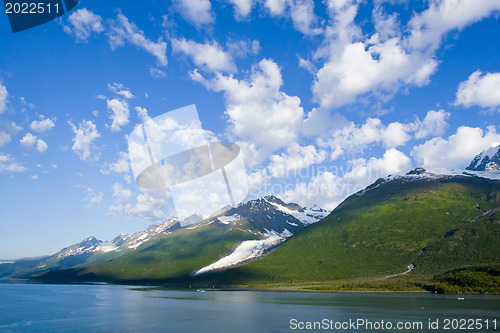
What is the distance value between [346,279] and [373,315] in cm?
12215

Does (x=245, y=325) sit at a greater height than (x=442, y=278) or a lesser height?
greater

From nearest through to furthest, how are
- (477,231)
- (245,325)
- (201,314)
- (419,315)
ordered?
(245,325), (419,315), (201,314), (477,231)

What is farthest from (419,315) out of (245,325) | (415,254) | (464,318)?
(415,254)

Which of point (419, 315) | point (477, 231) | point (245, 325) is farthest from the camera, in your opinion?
point (477, 231)

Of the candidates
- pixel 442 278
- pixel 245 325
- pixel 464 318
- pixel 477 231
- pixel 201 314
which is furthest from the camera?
pixel 477 231

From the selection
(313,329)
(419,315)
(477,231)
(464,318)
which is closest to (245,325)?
(313,329)

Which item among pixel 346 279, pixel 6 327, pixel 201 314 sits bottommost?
pixel 346 279

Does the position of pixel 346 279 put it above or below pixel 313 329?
below

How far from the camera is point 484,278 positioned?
424ft

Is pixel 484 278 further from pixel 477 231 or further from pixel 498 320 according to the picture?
pixel 498 320

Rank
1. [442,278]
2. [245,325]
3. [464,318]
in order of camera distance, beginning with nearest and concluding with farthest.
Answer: [245,325], [464,318], [442,278]

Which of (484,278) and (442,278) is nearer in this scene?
(484,278)

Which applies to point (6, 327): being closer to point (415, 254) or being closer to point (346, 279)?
point (346, 279)

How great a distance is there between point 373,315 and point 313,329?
22408mm
